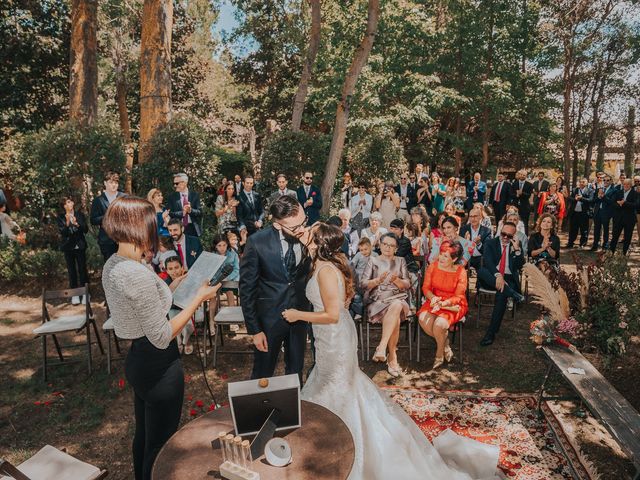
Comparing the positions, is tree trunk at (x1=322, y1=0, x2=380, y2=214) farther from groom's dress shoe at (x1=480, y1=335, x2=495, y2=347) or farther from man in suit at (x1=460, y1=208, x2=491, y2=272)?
groom's dress shoe at (x1=480, y1=335, x2=495, y2=347)

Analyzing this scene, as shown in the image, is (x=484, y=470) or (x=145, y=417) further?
(x=484, y=470)

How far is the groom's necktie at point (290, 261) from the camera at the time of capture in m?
3.84

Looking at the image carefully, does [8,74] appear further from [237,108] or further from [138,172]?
[237,108]

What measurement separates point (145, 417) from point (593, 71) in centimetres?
2301

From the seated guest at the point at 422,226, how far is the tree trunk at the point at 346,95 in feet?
13.4

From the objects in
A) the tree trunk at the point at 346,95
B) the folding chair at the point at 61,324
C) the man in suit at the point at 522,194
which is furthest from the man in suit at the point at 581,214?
the folding chair at the point at 61,324

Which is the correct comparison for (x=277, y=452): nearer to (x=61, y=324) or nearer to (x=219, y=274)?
(x=219, y=274)

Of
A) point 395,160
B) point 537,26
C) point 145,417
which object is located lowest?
point 145,417

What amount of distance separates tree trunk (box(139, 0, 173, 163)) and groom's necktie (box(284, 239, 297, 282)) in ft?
22.8

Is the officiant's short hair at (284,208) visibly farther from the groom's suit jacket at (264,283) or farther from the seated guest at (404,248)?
the seated guest at (404,248)

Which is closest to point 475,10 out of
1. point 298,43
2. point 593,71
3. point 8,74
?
point 593,71

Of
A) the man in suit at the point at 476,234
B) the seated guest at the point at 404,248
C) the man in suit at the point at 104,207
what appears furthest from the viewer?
the man in suit at the point at 476,234

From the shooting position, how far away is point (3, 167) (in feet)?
36.8

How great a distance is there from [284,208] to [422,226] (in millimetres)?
4772
